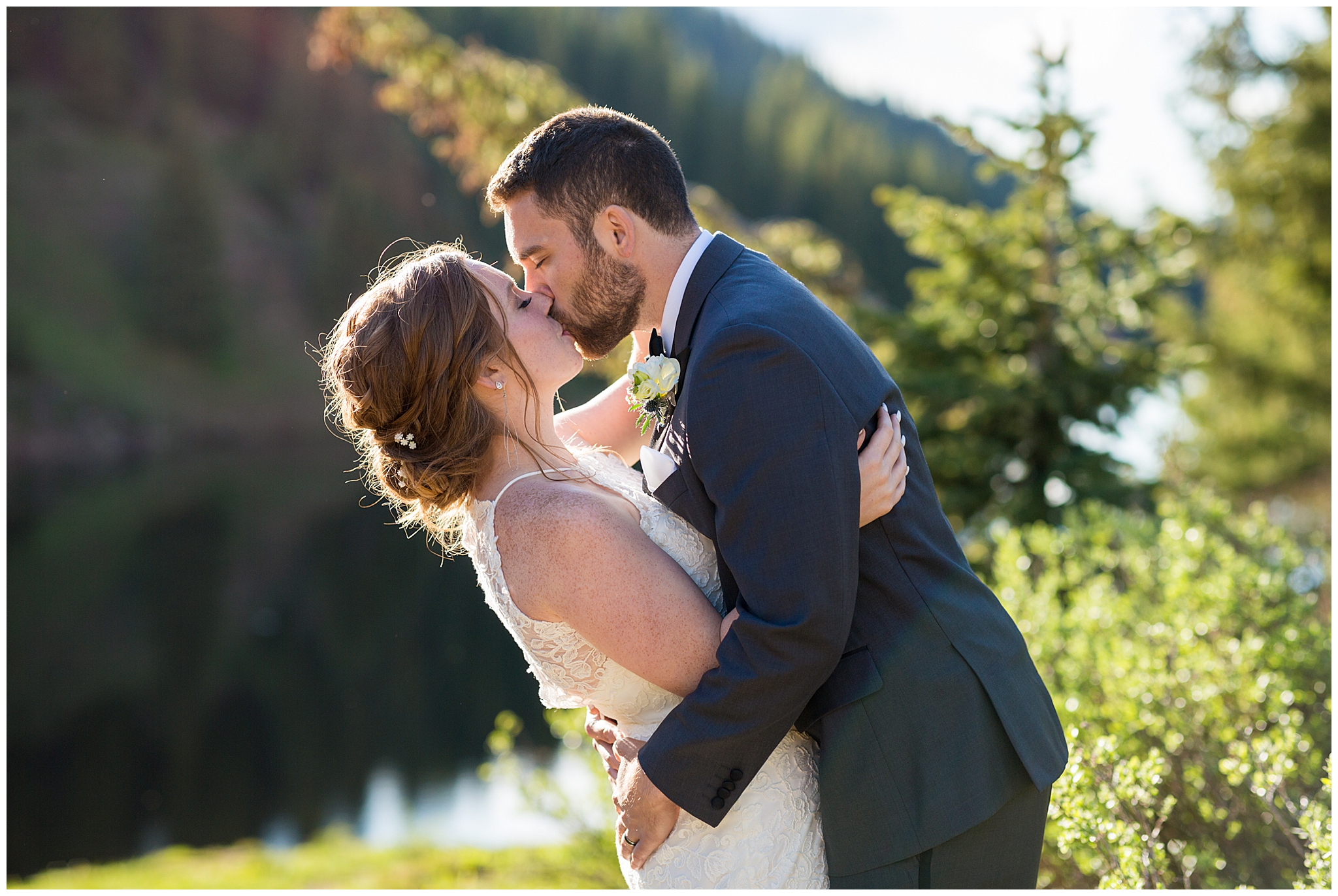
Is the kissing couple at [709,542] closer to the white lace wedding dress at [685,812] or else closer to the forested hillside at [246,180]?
the white lace wedding dress at [685,812]

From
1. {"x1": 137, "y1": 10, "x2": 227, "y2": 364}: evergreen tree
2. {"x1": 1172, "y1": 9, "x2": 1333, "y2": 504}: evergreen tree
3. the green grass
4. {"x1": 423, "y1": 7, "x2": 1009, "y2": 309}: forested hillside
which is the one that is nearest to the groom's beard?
the green grass

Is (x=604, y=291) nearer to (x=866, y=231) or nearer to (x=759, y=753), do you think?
(x=759, y=753)

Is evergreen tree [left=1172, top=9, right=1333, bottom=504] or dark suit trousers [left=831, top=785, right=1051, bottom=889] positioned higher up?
dark suit trousers [left=831, top=785, right=1051, bottom=889]

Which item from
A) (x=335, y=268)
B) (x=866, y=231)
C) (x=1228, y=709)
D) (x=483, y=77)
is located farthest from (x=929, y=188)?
(x=1228, y=709)

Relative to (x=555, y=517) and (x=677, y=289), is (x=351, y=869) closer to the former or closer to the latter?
(x=555, y=517)

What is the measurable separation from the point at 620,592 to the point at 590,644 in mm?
226

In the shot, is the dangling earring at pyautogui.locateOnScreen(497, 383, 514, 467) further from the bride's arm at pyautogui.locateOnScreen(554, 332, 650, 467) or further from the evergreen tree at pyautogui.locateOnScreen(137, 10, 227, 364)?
the evergreen tree at pyautogui.locateOnScreen(137, 10, 227, 364)

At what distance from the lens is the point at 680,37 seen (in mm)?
72875

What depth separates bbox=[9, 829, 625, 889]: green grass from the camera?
5.75 m

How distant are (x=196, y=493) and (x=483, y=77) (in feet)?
94.2

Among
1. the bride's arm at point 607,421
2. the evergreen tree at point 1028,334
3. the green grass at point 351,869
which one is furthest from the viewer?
the evergreen tree at point 1028,334

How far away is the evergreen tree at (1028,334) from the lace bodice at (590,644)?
5006mm

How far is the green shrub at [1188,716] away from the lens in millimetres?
3000

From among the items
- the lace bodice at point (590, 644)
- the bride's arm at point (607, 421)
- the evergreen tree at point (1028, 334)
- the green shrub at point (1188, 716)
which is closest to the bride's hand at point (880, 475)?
the lace bodice at point (590, 644)
